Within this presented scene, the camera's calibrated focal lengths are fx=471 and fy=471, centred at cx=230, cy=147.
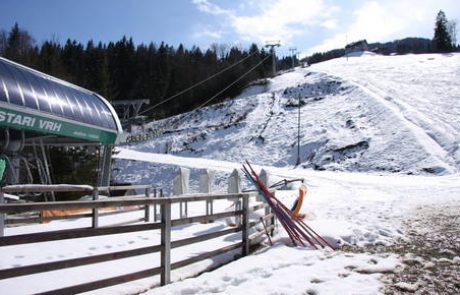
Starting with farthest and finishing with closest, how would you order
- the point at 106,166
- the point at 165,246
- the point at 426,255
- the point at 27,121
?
the point at 106,166, the point at 27,121, the point at 426,255, the point at 165,246

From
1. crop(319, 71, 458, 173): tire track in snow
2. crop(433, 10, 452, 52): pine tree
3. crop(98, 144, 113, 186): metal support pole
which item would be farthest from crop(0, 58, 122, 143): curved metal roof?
crop(433, 10, 452, 52): pine tree

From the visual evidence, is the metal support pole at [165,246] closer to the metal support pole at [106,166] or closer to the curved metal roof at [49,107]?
the curved metal roof at [49,107]

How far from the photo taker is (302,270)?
6.90m

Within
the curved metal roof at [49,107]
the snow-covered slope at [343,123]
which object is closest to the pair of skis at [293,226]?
the curved metal roof at [49,107]

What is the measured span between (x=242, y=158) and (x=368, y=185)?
82.5 feet

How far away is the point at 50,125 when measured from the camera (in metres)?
17.0

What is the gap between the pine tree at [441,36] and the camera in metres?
114

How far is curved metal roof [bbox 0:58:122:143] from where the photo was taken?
15289 millimetres

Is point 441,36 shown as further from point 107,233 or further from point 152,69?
point 107,233

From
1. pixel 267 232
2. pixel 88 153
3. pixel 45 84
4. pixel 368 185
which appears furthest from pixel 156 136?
pixel 267 232

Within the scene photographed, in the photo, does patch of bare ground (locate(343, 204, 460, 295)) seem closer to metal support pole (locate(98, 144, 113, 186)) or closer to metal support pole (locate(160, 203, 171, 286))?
metal support pole (locate(160, 203, 171, 286))

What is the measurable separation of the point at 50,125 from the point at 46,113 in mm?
465

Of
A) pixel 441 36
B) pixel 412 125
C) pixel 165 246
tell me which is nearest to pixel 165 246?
pixel 165 246

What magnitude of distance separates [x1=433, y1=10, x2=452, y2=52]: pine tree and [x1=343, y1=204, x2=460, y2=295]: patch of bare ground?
113859mm
